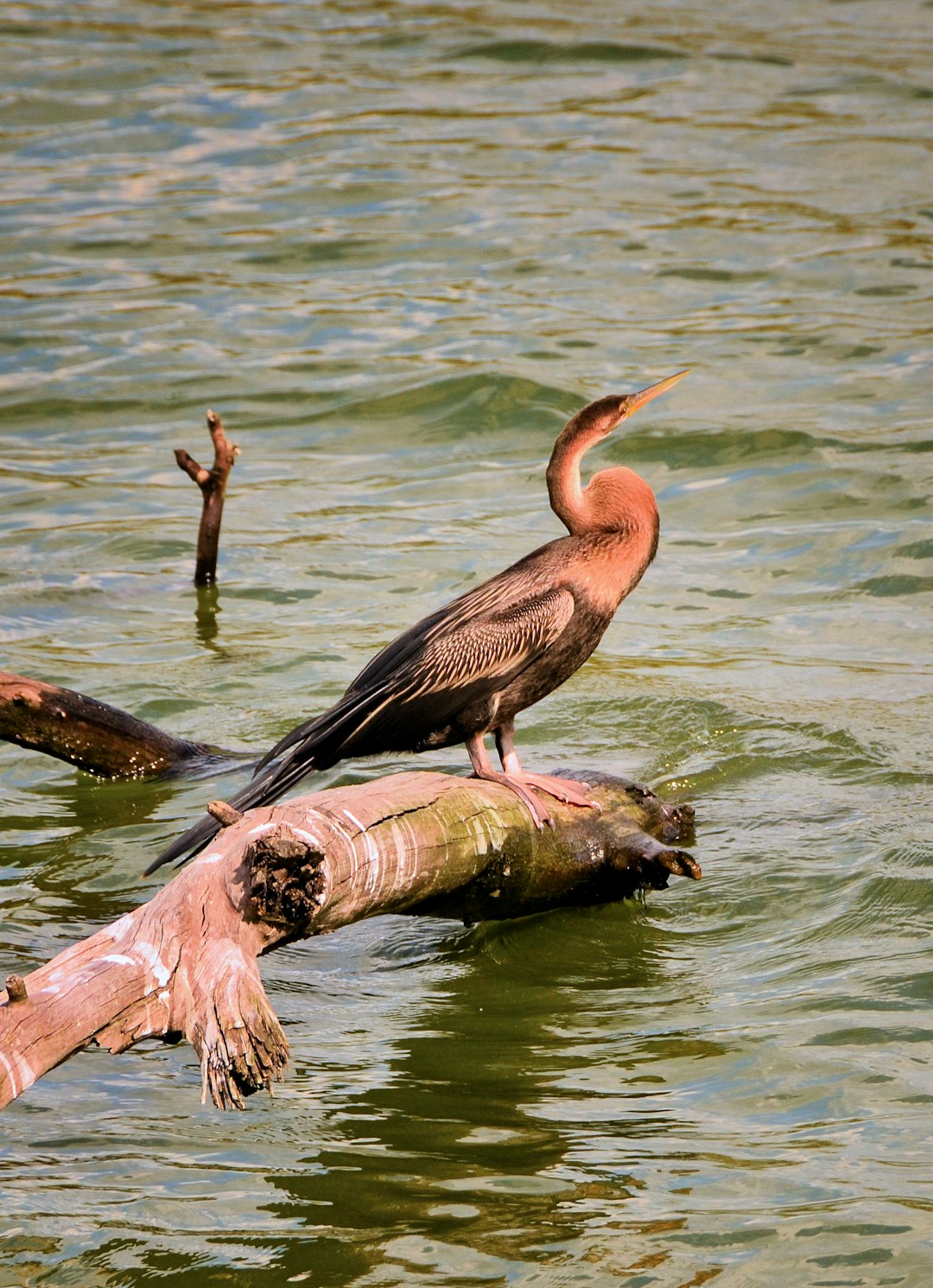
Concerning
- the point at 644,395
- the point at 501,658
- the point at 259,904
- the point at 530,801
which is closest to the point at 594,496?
the point at 644,395

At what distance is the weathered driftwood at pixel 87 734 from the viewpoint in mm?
6645

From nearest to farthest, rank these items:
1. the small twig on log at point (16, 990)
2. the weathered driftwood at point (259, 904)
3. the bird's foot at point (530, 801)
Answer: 1. the small twig on log at point (16, 990)
2. the weathered driftwood at point (259, 904)
3. the bird's foot at point (530, 801)

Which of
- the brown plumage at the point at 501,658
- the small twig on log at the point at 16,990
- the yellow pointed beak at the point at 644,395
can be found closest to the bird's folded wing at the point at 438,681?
the brown plumage at the point at 501,658

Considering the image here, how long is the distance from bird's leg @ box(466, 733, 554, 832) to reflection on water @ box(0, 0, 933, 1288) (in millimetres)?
572

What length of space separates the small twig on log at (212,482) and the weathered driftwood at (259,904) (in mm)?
3481

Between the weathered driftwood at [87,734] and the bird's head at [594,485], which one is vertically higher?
the bird's head at [594,485]

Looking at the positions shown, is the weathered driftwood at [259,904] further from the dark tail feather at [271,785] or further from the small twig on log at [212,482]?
the small twig on log at [212,482]

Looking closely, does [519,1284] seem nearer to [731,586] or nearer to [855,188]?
[731,586]

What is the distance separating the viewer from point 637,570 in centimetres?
593

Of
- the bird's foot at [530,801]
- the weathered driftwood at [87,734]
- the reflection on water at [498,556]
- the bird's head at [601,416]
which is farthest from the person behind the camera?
the weathered driftwood at [87,734]

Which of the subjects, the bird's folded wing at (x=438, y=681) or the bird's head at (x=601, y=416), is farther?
the bird's head at (x=601, y=416)

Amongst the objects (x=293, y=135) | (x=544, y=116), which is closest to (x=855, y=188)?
(x=544, y=116)

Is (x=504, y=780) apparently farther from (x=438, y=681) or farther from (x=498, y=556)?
(x=498, y=556)

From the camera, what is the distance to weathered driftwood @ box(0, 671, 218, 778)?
664 centimetres
